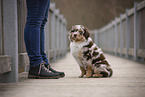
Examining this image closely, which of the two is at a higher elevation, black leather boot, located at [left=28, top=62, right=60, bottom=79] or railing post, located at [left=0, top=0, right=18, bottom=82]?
railing post, located at [left=0, top=0, right=18, bottom=82]

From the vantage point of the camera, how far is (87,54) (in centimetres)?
267

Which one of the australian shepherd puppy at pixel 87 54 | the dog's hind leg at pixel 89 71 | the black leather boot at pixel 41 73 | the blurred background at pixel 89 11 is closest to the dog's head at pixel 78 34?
the australian shepherd puppy at pixel 87 54

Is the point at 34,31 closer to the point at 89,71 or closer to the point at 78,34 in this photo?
the point at 78,34

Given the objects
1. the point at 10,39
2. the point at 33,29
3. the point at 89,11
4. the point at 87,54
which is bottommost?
the point at 87,54

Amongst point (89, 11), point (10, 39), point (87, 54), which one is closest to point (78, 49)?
point (87, 54)

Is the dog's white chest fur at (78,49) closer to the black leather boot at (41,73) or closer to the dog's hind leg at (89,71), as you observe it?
the dog's hind leg at (89,71)

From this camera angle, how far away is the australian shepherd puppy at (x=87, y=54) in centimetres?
266

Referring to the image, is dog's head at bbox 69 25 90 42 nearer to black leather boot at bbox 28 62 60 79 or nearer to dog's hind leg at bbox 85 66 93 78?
dog's hind leg at bbox 85 66 93 78

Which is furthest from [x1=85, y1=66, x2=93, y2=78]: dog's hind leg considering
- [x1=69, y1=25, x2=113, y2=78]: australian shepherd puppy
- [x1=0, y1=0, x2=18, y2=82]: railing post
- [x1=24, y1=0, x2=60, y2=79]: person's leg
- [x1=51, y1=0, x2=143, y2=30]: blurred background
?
[x1=51, y1=0, x2=143, y2=30]: blurred background

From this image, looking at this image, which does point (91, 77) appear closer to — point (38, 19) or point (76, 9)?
point (38, 19)

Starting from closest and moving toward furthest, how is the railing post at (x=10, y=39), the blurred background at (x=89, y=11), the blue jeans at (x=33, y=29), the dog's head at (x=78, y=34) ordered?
the railing post at (x=10, y=39), the blue jeans at (x=33, y=29), the dog's head at (x=78, y=34), the blurred background at (x=89, y=11)

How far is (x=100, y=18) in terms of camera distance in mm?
17422

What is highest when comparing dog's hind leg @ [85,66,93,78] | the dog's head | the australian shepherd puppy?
the dog's head

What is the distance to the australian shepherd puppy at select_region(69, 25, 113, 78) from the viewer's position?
2.66 meters
